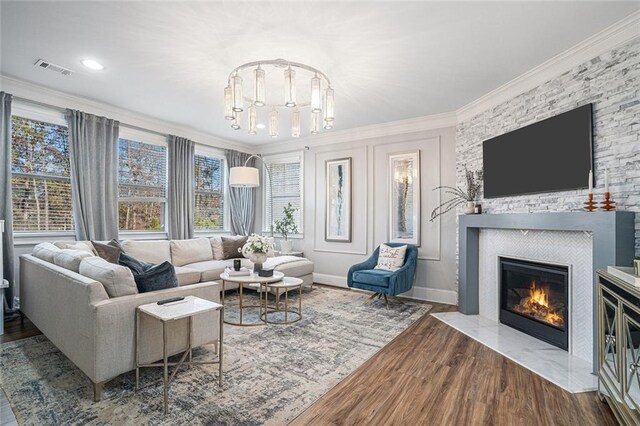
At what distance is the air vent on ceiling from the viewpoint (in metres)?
3.21

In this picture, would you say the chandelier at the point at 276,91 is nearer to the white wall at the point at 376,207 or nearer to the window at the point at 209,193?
the white wall at the point at 376,207

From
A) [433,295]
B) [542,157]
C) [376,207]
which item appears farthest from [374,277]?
[542,157]

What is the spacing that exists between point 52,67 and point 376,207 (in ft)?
14.7

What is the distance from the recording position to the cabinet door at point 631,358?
1754mm

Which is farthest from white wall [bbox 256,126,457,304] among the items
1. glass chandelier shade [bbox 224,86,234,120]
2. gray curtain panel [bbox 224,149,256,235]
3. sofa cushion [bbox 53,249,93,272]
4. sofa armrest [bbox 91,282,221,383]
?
sofa cushion [bbox 53,249,93,272]

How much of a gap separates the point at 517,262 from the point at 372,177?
2564mm

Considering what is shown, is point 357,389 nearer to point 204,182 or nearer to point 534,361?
point 534,361

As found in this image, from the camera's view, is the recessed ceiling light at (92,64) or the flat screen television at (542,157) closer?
the flat screen television at (542,157)

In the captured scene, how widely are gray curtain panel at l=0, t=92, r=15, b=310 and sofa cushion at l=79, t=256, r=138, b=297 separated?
77.5 inches

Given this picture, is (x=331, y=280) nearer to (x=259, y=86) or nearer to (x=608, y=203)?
(x=259, y=86)

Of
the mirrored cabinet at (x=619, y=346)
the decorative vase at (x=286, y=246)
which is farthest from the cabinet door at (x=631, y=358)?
the decorative vase at (x=286, y=246)

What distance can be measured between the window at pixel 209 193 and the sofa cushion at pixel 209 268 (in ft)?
4.10

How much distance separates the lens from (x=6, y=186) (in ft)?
11.7

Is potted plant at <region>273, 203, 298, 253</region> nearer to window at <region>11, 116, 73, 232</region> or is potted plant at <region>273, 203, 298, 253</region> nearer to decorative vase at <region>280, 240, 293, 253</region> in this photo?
decorative vase at <region>280, 240, 293, 253</region>
